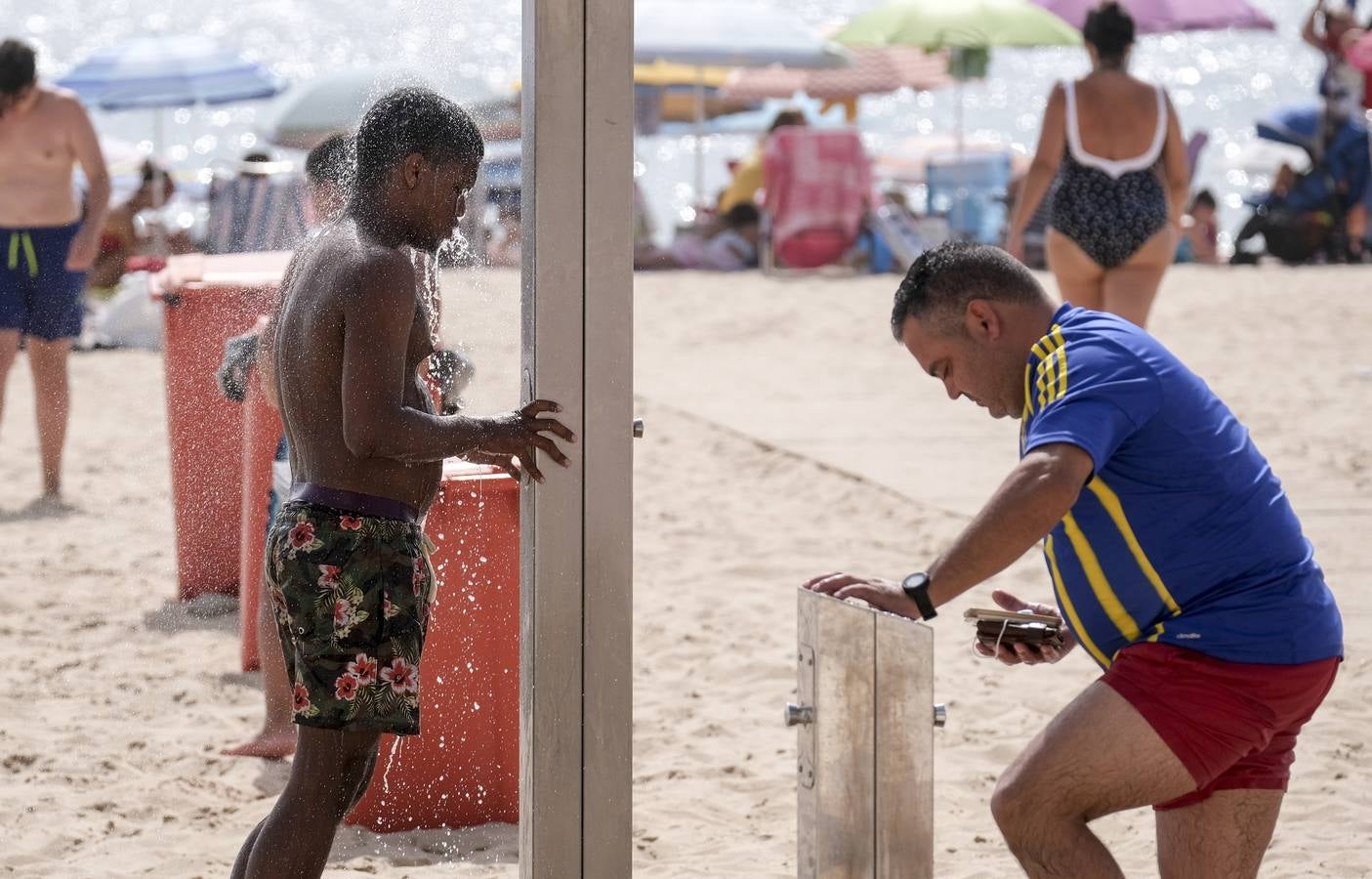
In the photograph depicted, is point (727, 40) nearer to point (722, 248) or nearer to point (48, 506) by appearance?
point (722, 248)

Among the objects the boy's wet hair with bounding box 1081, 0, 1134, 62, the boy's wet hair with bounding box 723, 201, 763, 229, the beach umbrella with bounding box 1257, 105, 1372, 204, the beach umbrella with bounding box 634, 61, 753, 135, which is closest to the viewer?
the boy's wet hair with bounding box 1081, 0, 1134, 62

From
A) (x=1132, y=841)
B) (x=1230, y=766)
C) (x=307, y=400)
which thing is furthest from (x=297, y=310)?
(x=1132, y=841)

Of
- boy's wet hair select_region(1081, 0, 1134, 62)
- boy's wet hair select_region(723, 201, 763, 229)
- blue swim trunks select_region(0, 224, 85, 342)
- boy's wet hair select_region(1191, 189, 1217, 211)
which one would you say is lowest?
boy's wet hair select_region(723, 201, 763, 229)

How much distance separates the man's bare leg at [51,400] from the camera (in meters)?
7.23

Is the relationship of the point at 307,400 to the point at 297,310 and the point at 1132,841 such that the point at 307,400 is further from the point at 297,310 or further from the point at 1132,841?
→ the point at 1132,841

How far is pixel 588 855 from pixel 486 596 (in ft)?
2.20

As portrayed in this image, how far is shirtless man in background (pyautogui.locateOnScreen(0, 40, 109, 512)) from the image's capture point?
7.16 m

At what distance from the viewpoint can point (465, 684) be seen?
350 cm

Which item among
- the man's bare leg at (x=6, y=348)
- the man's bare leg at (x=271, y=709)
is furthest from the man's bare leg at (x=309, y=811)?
the man's bare leg at (x=6, y=348)

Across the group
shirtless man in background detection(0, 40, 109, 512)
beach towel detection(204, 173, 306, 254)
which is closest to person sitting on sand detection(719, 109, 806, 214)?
beach towel detection(204, 173, 306, 254)

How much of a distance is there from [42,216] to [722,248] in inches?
374

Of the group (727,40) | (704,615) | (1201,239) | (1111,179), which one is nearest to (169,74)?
(727,40)

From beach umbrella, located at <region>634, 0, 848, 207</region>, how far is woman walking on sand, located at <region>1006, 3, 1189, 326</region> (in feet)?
33.8

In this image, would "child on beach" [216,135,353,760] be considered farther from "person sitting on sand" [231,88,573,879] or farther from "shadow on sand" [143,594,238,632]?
"person sitting on sand" [231,88,573,879]
